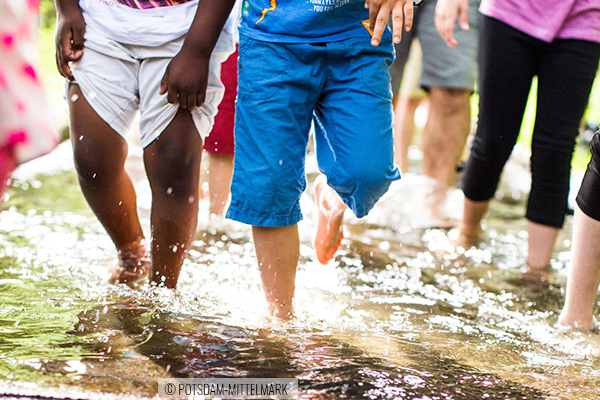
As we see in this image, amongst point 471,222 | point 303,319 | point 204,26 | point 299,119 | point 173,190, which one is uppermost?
point 204,26

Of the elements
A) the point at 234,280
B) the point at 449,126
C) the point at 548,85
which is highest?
the point at 548,85

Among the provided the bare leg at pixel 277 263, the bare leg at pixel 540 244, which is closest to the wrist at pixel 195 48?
the bare leg at pixel 277 263

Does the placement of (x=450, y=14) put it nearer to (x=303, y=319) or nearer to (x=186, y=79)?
(x=186, y=79)

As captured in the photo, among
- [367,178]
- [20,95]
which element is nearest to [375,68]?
[367,178]

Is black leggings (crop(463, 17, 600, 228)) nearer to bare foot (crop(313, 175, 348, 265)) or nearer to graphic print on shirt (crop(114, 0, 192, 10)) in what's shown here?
bare foot (crop(313, 175, 348, 265))

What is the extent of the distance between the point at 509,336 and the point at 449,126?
90.1 inches

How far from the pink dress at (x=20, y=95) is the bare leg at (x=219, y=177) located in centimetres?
206

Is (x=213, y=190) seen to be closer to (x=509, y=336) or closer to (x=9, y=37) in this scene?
(x=509, y=336)

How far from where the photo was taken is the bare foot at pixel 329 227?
299cm

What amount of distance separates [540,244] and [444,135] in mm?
1349

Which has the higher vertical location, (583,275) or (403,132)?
(403,132)

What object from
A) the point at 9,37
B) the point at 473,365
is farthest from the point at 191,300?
the point at 9,37

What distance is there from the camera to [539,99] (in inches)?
128

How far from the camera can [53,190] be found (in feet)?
13.9
